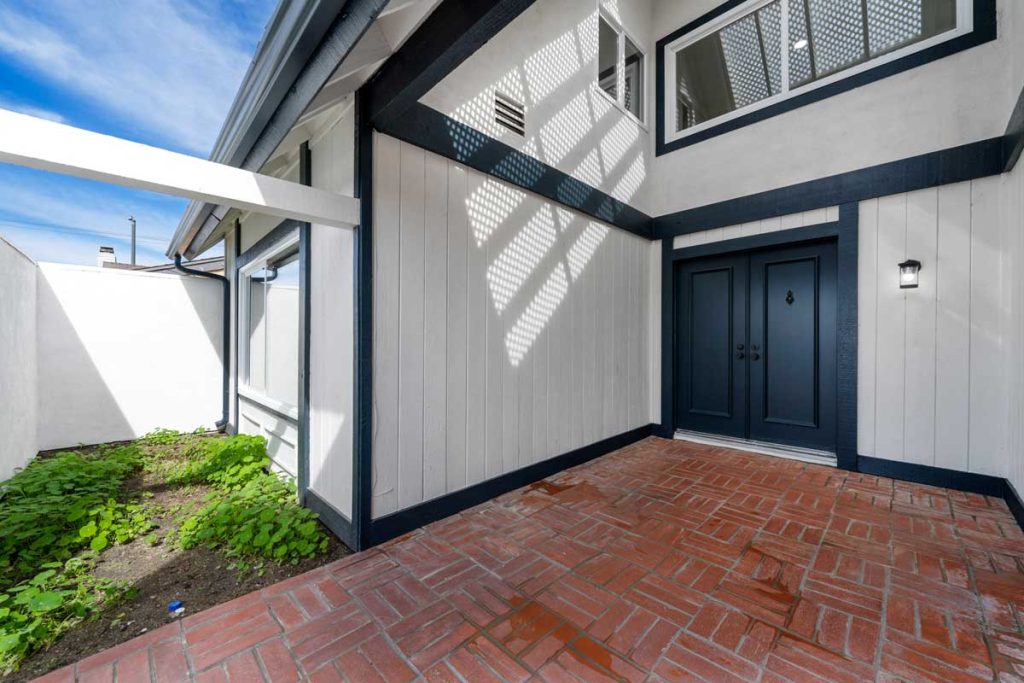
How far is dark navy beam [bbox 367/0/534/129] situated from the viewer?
1609 mm

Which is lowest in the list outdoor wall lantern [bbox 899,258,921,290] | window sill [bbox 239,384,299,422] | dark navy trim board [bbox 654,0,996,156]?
A: window sill [bbox 239,384,299,422]

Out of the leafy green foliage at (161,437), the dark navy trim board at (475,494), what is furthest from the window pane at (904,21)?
the leafy green foliage at (161,437)

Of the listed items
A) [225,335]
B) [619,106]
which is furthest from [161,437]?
[619,106]

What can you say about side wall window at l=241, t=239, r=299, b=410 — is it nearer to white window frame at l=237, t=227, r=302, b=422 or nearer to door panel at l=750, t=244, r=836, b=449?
white window frame at l=237, t=227, r=302, b=422

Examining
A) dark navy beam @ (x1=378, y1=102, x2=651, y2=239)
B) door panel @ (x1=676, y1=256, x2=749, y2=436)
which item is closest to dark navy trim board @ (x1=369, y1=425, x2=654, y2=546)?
door panel @ (x1=676, y1=256, x2=749, y2=436)

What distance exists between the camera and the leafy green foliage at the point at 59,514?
240 centimetres

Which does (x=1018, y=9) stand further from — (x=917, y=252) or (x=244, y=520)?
(x=244, y=520)

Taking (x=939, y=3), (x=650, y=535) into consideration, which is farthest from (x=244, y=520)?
(x=939, y=3)

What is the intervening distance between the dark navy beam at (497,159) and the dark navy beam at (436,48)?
255mm

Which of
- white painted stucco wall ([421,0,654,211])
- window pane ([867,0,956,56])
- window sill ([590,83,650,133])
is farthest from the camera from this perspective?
window sill ([590,83,650,133])

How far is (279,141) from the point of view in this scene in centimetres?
241

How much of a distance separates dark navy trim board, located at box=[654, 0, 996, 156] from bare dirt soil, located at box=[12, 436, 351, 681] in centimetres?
540

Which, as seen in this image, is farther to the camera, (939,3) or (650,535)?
(939,3)

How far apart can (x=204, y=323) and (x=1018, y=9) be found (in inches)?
342
